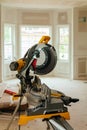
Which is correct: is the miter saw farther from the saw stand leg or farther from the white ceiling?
the white ceiling

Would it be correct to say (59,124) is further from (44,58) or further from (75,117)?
(75,117)

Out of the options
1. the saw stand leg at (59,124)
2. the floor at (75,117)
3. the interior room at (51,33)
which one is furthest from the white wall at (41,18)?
the saw stand leg at (59,124)

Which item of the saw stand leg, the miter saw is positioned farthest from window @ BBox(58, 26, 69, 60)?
the saw stand leg

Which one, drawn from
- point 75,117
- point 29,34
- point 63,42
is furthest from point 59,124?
point 29,34

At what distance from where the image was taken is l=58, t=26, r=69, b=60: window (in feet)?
28.0

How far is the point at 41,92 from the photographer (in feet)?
5.80

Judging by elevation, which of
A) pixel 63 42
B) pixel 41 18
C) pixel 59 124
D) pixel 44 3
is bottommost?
pixel 59 124

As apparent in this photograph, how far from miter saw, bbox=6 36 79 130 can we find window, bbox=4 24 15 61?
641cm

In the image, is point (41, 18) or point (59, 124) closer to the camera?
point (59, 124)

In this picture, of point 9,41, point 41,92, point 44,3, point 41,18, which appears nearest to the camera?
point 41,92

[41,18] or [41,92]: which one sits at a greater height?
[41,18]

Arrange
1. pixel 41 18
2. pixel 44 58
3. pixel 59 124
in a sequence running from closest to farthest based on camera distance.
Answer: pixel 59 124, pixel 44 58, pixel 41 18

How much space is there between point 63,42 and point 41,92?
6.99 metres

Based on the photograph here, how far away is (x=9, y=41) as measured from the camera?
820 cm
